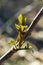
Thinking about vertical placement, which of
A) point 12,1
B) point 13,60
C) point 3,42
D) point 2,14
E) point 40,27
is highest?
point 12,1

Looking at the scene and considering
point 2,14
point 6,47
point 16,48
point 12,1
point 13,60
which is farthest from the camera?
point 12,1

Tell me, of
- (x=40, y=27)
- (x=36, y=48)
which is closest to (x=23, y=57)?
(x=36, y=48)

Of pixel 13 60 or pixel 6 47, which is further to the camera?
pixel 6 47

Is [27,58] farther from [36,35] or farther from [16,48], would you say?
[16,48]

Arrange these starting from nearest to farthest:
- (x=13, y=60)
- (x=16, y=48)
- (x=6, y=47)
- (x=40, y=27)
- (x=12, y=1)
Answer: (x=16, y=48)
(x=13, y=60)
(x=6, y=47)
(x=40, y=27)
(x=12, y=1)

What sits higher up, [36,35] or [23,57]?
[36,35]

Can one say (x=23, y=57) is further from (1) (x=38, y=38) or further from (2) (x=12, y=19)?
(2) (x=12, y=19)

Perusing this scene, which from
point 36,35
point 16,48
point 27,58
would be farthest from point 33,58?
point 16,48
